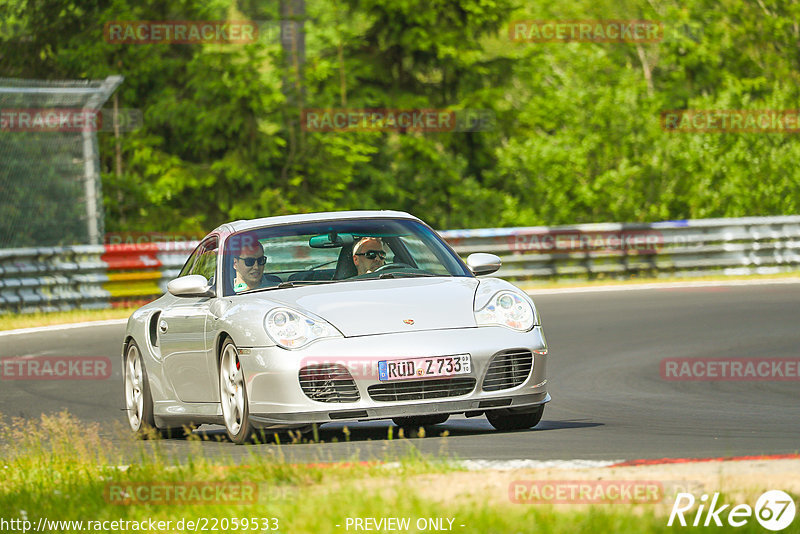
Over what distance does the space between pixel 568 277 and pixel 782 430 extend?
50.2 ft

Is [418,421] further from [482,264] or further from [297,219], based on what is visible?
[297,219]

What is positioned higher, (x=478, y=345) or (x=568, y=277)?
(x=478, y=345)

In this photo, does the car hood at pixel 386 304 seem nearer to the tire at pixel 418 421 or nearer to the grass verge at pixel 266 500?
the tire at pixel 418 421

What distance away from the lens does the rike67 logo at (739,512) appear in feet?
16.3

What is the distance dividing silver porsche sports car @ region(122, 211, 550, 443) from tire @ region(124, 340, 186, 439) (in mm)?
172

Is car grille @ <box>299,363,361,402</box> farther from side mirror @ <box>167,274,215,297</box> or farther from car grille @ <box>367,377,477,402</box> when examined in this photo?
side mirror @ <box>167,274,215,297</box>

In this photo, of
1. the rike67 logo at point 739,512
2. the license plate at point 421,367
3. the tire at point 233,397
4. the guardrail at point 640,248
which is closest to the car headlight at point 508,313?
the license plate at point 421,367

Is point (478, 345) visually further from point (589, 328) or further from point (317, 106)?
point (317, 106)

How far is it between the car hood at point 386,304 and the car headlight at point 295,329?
0.06 m

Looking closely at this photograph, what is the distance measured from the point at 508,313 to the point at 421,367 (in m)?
Answer: 0.72

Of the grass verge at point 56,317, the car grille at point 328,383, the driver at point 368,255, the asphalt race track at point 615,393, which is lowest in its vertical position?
the grass verge at point 56,317

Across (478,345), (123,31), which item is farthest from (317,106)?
(478,345)

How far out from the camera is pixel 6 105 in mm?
19297

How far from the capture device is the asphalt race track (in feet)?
24.7
